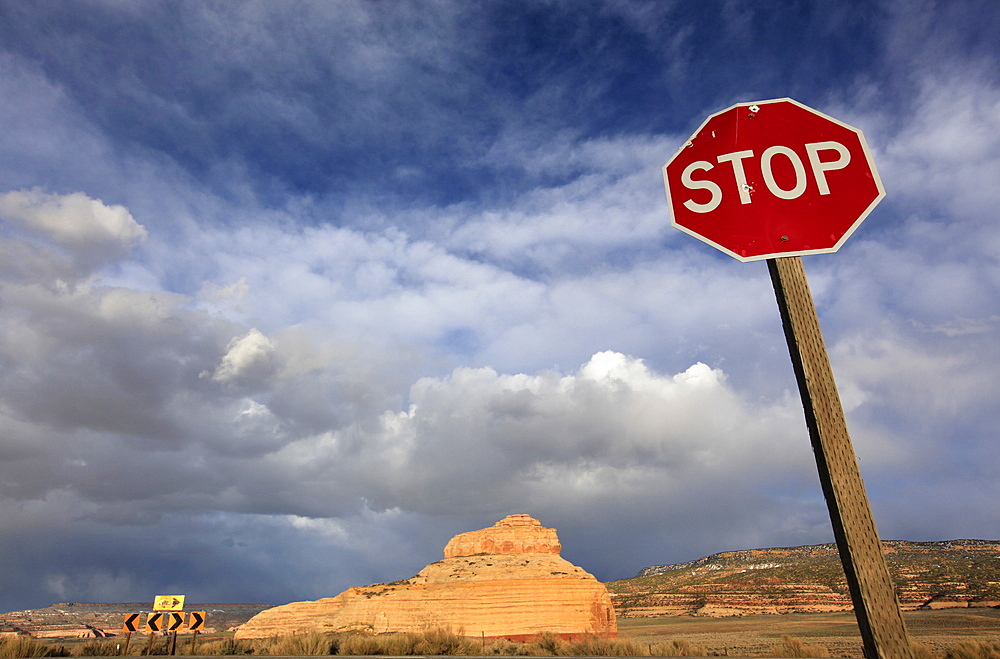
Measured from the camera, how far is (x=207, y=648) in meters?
28.8

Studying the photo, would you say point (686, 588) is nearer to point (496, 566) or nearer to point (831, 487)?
point (496, 566)

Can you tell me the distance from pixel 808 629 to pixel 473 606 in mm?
32417

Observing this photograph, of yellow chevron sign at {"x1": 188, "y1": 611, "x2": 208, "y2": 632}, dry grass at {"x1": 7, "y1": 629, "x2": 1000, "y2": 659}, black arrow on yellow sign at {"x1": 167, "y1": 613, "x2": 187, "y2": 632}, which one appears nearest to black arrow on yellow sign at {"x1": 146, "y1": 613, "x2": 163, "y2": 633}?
black arrow on yellow sign at {"x1": 167, "y1": 613, "x2": 187, "y2": 632}

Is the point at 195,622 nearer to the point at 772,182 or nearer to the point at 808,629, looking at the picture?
the point at 772,182

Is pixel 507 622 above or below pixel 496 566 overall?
below

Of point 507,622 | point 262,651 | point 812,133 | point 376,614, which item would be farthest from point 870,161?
point 376,614

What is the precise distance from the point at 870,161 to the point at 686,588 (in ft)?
378

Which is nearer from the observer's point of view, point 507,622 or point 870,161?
point 870,161

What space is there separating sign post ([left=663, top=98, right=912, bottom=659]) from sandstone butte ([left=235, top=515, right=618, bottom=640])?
5542 centimetres

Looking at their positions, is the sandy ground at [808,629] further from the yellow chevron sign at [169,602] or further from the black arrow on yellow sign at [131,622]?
the black arrow on yellow sign at [131,622]

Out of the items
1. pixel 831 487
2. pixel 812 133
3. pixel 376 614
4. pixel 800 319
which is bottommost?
pixel 376 614

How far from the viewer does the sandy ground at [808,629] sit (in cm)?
4247

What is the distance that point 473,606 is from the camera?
56.8 m

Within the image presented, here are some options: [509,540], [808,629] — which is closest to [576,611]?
[808,629]
